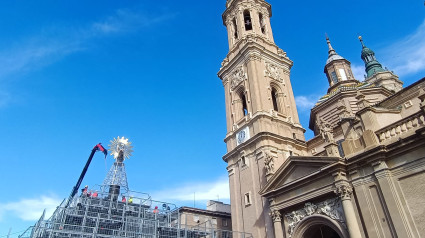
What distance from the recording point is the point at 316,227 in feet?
66.2

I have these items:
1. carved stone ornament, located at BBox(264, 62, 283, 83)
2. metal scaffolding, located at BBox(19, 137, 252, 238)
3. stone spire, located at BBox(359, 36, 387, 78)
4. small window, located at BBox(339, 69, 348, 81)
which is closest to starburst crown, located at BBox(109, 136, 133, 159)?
metal scaffolding, located at BBox(19, 137, 252, 238)

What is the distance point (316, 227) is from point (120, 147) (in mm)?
25783

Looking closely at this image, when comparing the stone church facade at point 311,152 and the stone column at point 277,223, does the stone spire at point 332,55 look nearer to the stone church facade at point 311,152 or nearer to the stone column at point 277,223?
the stone church facade at point 311,152

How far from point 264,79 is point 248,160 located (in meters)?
8.25

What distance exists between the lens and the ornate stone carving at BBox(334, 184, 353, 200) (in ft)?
58.6

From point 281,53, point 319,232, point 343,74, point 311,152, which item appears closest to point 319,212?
point 319,232

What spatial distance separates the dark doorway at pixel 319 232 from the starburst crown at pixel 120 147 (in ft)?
81.3

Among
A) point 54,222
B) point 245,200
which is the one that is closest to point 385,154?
point 245,200

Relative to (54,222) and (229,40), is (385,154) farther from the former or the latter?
(229,40)

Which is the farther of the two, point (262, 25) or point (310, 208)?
point (262, 25)

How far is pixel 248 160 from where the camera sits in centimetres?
2736

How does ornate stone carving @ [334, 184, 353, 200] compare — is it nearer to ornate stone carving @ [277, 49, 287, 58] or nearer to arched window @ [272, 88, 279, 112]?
arched window @ [272, 88, 279, 112]

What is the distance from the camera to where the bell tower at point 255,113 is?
25625 mm

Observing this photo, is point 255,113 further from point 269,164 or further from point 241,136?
point 269,164
